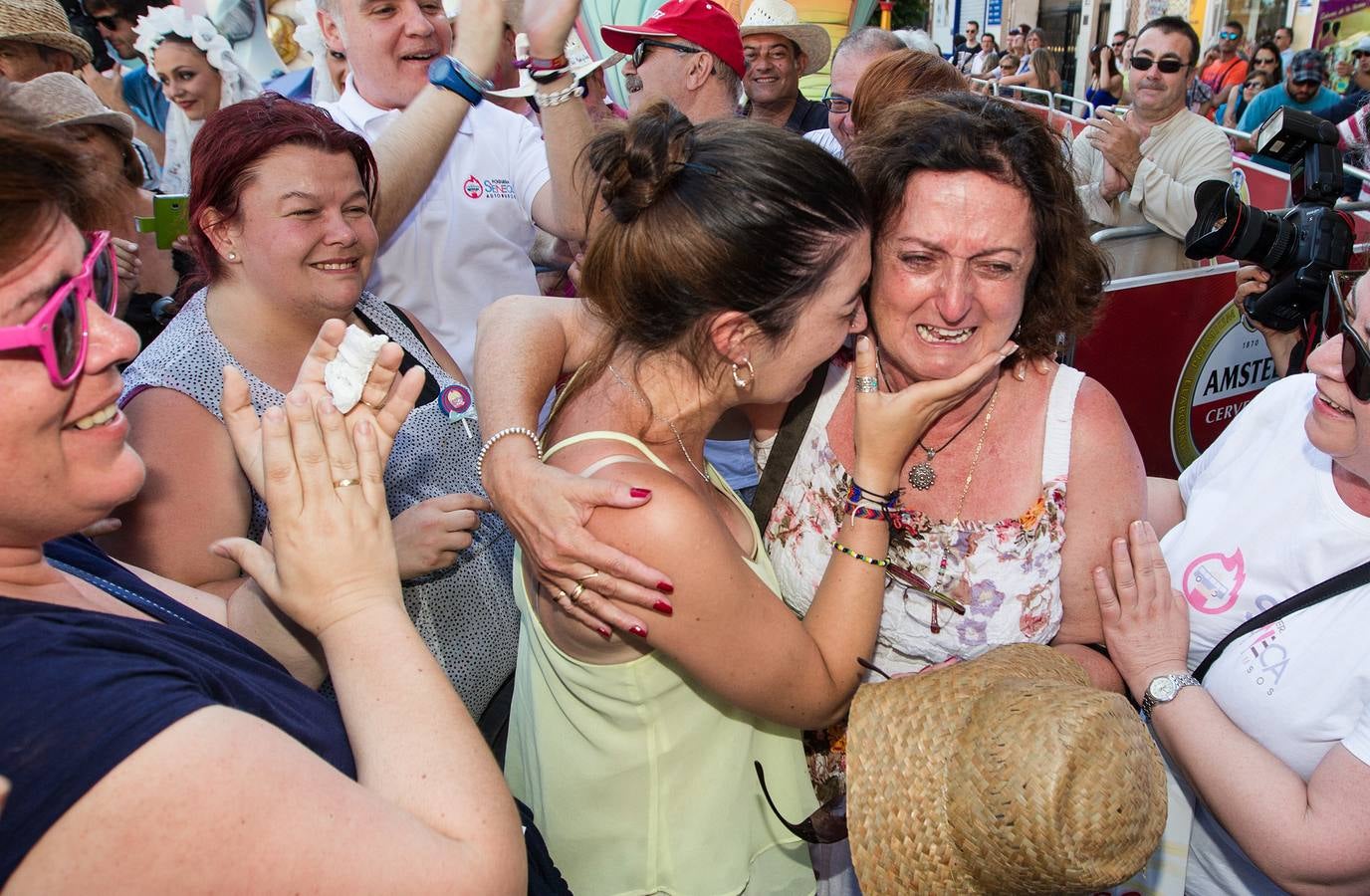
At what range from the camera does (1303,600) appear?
1730 millimetres

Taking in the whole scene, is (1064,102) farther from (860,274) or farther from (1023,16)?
(860,274)

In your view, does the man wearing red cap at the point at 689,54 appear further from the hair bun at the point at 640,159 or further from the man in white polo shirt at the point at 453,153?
the hair bun at the point at 640,159

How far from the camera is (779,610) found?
164cm

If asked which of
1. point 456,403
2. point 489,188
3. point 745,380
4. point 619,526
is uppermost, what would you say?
point 489,188

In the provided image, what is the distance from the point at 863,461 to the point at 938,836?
67 centimetres

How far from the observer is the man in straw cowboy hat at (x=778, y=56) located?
576cm

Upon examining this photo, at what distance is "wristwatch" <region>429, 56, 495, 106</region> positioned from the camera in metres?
3.03

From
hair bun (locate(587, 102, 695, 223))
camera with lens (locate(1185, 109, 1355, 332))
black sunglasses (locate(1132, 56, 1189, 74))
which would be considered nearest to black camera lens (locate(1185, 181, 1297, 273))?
camera with lens (locate(1185, 109, 1355, 332))

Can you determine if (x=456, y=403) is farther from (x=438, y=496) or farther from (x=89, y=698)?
(x=89, y=698)

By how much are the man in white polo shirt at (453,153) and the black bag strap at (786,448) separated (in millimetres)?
1090

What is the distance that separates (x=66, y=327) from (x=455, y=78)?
2213mm

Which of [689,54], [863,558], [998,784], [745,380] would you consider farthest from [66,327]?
[689,54]

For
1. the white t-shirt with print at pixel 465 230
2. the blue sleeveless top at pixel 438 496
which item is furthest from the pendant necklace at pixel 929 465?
the white t-shirt with print at pixel 465 230

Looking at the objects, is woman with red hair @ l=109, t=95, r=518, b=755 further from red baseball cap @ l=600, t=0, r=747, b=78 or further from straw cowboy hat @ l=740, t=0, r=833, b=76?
straw cowboy hat @ l=740, t=0, r=833, b=76
